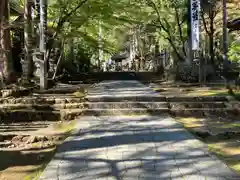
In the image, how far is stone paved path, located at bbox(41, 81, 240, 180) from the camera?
4.27 m

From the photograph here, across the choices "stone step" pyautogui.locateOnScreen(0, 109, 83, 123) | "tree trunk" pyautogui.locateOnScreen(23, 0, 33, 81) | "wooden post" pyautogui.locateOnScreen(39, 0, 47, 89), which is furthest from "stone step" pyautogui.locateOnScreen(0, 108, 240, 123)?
"tree trunk" pyautogui.locateOnScreen(23, 0, 33, 81)

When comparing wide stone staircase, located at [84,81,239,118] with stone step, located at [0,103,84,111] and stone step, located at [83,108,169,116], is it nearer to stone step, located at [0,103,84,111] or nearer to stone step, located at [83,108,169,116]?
stone step, located at [83,108,169,116]

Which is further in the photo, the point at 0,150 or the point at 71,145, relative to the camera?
the point at 0,150

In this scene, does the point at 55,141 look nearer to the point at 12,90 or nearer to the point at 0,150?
the point at 0,150

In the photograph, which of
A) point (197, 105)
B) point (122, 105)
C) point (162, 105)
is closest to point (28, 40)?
point (122, 105)

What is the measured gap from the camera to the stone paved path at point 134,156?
4270 mm

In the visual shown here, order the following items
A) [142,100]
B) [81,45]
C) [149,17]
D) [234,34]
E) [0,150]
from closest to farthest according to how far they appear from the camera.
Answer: [0,150]
[142,100]
[149,17]
[234,34]
[81,45]

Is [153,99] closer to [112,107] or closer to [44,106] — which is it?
[112,107]

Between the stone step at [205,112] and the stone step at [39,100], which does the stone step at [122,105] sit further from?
the stone step at [39,100]

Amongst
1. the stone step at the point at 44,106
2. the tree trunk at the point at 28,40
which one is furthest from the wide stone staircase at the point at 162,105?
the tree trunk at the point at 28,40

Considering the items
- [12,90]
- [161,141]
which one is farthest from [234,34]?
[161,141]

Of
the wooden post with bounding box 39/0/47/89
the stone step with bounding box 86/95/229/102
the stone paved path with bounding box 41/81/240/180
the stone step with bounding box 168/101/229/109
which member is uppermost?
the wooden post with bounding box 39/0/47/89

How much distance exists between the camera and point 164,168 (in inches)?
177

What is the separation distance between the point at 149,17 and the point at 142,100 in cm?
1236
